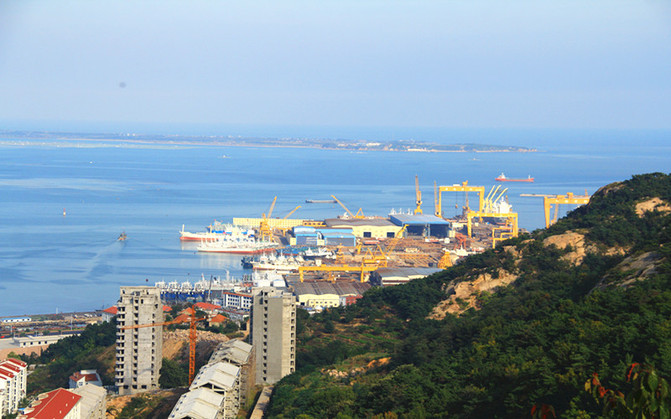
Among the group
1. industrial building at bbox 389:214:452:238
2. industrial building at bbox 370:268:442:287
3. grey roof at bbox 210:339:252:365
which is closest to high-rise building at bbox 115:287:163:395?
grey roof at bbox 210:339:252:365

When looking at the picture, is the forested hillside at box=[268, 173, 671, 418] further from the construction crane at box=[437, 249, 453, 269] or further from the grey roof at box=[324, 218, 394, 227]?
the grey roof at box=[324, 218, 394, 227]

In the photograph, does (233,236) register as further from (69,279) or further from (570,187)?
(570,187)

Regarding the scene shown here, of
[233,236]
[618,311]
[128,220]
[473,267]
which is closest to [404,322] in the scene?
[473,267]

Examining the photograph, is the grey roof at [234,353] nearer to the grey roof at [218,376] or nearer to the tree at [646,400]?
the grey roof at [218,376]

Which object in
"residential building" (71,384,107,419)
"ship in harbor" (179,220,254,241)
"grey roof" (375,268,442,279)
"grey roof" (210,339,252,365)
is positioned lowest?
"grey roof" (375,268,442,279)

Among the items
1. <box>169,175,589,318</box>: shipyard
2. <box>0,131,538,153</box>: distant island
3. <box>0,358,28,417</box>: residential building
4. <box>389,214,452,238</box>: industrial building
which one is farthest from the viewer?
<box>0,131,538,153</box>: distant island

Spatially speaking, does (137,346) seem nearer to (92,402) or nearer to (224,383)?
(92,402)
